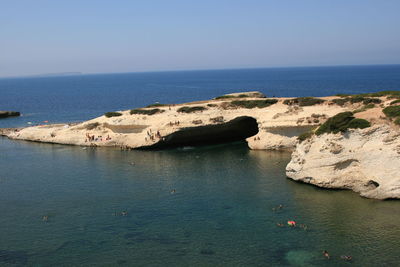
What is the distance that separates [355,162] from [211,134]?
31.5m

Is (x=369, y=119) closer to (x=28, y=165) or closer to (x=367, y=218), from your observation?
(x=367, y=218)

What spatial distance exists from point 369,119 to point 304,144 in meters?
7.26

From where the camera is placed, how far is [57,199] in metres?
41.4

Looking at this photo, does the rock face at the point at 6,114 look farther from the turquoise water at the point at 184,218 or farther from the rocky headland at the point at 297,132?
the turquoise water at the point at 184,218

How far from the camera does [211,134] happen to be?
68875mm

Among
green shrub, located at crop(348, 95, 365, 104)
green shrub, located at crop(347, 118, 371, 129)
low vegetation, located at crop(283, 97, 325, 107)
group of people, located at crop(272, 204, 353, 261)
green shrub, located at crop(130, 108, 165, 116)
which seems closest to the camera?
group of people, located at crop(272, 204, 353, 261)

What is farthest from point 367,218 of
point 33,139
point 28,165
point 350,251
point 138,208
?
point 33,139

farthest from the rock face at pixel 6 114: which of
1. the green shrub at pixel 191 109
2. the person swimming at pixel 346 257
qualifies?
the person swimming at pixel 346 257

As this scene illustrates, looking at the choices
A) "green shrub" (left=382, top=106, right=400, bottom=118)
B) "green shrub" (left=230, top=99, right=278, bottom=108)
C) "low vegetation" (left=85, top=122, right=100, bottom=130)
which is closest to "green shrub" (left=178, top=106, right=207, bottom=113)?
"green shrub" (left=230, top=99, right=278, bottom=108)

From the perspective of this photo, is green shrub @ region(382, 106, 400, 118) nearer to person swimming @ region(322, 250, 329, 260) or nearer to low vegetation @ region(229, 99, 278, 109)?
person swimming @ region(322, 250, 329, 260)

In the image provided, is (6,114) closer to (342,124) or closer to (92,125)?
(92,125)

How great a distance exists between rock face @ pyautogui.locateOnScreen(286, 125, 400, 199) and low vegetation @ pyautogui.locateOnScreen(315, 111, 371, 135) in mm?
542

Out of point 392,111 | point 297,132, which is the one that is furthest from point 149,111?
point 392,111

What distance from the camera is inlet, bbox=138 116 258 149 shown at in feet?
217
